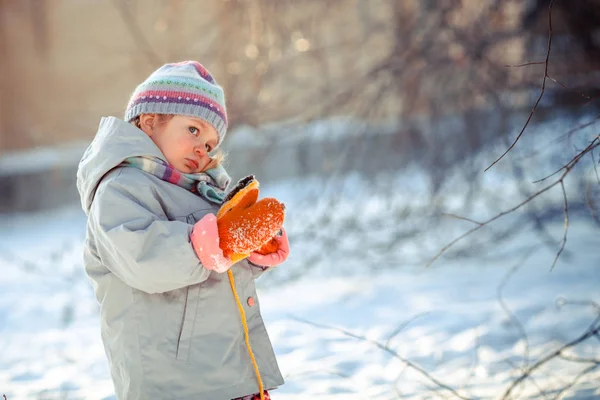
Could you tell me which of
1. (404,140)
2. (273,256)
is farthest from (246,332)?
(404,140)

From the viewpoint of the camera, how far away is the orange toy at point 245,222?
1.75 metres

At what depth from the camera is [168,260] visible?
1698 millimetres

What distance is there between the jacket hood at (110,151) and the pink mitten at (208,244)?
27cm

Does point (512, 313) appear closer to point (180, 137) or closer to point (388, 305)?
point (388, 305)

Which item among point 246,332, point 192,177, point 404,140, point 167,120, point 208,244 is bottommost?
point 246,332

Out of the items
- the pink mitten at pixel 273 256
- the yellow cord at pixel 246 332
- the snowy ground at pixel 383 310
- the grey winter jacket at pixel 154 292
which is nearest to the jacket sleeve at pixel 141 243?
the grey winter jacket at pixel 154 292

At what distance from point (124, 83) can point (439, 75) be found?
582 cm

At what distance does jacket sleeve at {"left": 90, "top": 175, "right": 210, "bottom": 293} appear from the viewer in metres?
1.70

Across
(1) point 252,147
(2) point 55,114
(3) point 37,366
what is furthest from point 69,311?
(2) point 55,114

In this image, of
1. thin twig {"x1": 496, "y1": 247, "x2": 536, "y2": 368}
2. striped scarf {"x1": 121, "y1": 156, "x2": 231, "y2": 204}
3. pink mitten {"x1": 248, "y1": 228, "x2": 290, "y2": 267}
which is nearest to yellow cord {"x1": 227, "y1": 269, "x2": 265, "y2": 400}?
pink mitten {"x1": 248, "y1": 228, "x2": 290, "y2": 267}

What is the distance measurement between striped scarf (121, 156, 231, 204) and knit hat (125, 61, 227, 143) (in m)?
0.12

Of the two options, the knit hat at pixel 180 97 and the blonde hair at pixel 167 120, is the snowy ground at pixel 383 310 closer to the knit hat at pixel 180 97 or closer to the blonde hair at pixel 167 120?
the blonde hair at pixel 167 120

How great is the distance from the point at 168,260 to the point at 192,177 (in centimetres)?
33

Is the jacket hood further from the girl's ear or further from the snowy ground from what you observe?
the snowy ground
